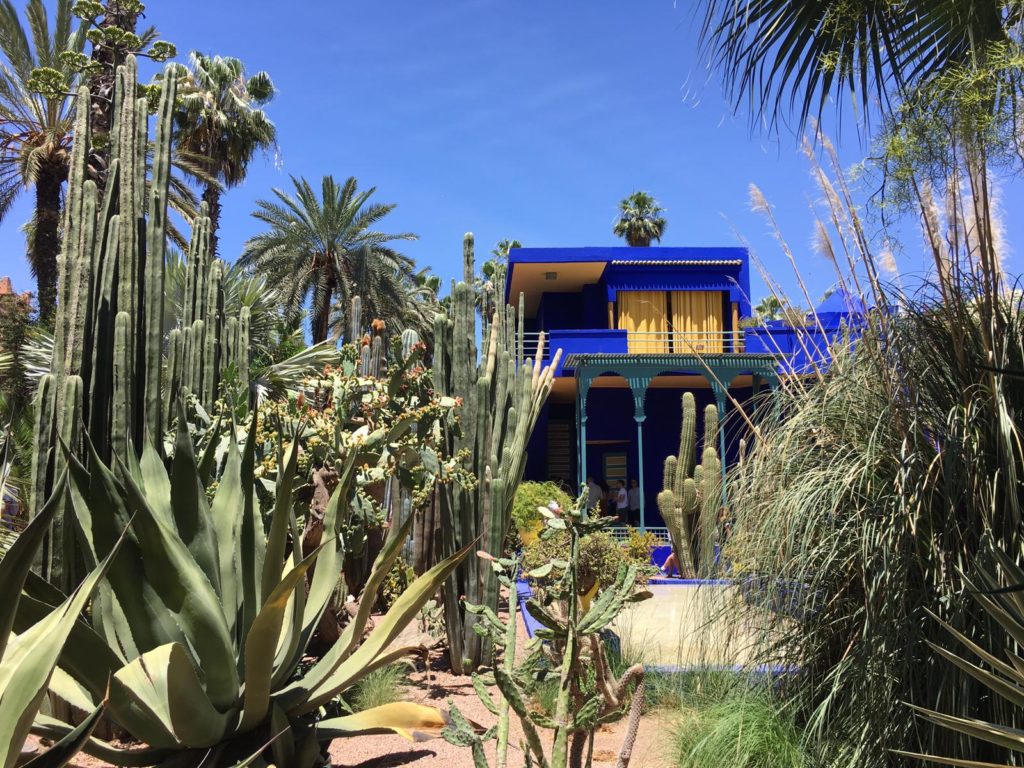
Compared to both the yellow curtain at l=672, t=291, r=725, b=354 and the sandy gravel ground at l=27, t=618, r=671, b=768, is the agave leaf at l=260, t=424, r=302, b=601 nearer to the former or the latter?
the sandy gravel ground at l=27, t=618, r=671, b=768

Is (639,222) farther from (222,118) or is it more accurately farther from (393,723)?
(393,723)

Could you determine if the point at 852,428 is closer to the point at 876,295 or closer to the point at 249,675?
the point at 876,295

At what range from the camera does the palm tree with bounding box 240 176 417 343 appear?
85.1ft

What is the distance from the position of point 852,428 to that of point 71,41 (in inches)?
677

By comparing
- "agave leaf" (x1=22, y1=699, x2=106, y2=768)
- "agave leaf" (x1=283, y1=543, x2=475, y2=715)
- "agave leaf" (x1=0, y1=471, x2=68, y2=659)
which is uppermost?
"agave leaf" (x1=0, y1=471, x2=68, y2=659)

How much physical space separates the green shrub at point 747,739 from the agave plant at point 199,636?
4.45 feet

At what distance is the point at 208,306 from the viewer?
24.3 ft

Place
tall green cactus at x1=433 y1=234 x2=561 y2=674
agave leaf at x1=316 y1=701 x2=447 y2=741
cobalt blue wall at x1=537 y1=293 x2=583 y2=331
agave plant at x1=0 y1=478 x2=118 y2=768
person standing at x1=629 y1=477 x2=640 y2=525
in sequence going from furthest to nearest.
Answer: cobalt blue wall at x1=537 y1=293 x2=583 y2=331
person standing at x1=629 y1=477 x2=640 y2=525
tall green cactus at x1=433 y1=234 x2=561 y2=674
agave leaf at x1=316 y1=701 x2=447 y2=741
agave plant at x1=0 y1=478 x2=118 y2=768

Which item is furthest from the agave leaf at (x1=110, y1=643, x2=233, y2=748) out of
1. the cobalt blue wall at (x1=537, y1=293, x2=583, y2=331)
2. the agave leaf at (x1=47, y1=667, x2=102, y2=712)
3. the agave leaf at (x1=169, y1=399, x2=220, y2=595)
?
the cobalt blue wall at (x1=537, y1=293, x2=583, y2=331)

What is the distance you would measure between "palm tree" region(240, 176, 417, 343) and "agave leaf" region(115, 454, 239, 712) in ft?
76.8

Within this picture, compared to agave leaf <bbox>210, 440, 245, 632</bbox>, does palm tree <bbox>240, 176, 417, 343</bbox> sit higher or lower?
higher

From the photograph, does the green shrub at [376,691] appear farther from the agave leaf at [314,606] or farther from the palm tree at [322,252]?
the palm tree at [322,252]

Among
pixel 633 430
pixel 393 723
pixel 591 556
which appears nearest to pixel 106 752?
pixel 393 723

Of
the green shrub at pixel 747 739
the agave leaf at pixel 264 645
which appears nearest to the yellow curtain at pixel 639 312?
the green shrub at pixel 747 739
